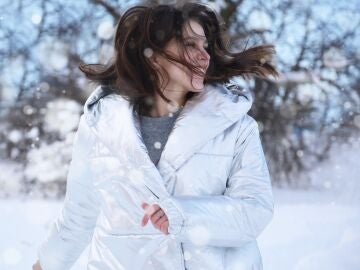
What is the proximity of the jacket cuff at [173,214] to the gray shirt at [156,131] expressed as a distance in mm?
251

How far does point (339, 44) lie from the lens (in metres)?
5.34

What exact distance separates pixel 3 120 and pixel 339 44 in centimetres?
312

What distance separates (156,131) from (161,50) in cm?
22

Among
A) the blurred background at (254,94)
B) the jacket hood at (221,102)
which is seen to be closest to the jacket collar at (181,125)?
the jacket hood at (221,102)

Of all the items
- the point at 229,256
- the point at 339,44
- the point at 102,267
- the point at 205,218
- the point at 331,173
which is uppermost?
the point at 205,218

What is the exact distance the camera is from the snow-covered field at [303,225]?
3.65 metres

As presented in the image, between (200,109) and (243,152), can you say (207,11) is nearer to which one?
(200,109)

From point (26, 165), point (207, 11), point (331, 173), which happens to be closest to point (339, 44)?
point (331, 173)

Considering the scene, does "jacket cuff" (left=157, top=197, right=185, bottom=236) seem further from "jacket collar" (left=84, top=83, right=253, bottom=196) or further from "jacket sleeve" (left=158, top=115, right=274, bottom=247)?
"jacket collar" (left=84, top=83, right=253, bottom=196)

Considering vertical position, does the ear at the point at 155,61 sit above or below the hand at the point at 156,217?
above

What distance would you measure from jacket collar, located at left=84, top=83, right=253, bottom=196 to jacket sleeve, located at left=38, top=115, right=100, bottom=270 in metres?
0.09

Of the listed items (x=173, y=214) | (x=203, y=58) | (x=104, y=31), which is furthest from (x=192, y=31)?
(x=104, y=31)

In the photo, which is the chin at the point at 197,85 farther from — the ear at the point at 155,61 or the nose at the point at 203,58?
the ear at the point at 155,61

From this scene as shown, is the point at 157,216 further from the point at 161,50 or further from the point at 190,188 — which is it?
the point at 161,50
